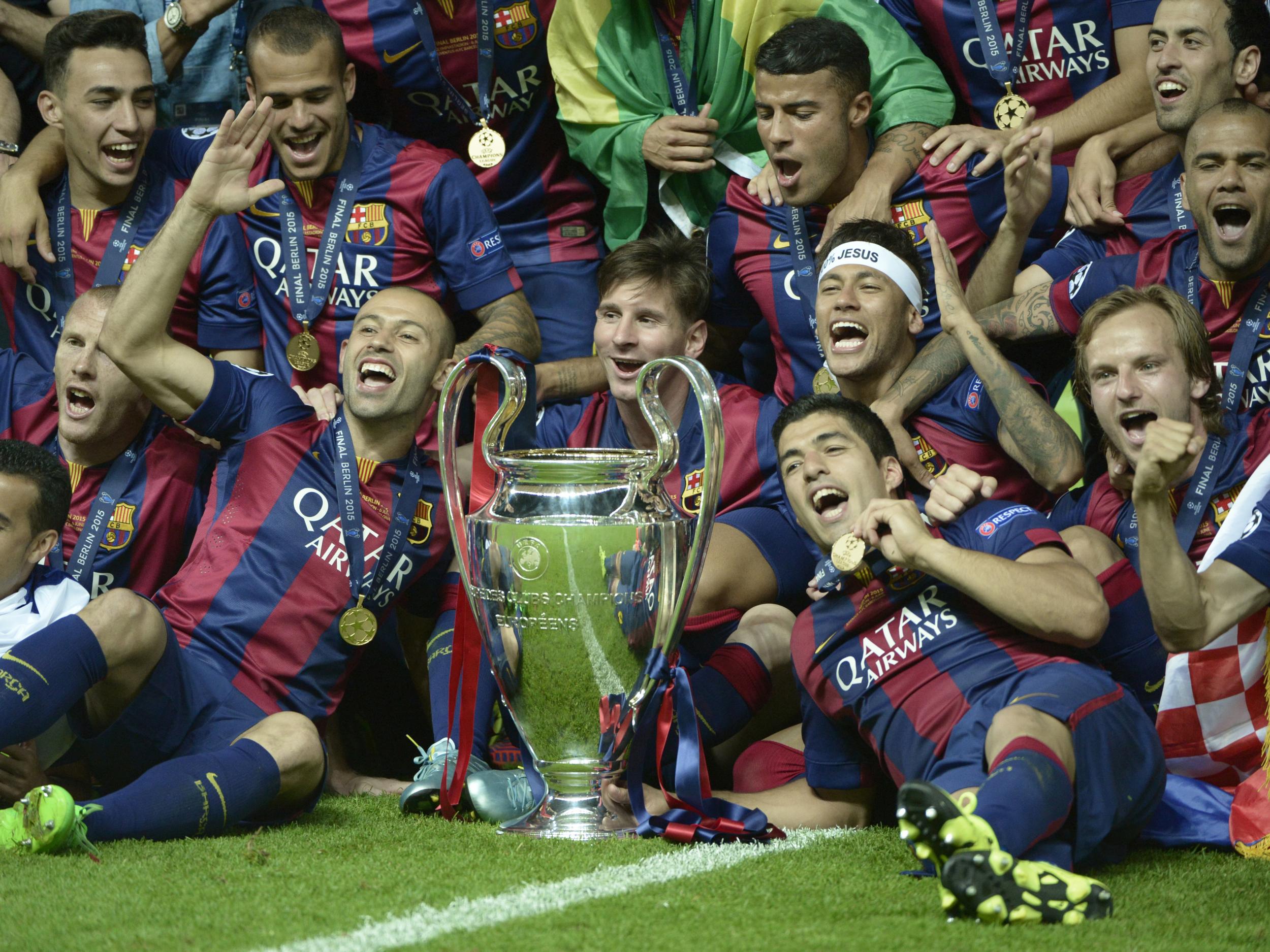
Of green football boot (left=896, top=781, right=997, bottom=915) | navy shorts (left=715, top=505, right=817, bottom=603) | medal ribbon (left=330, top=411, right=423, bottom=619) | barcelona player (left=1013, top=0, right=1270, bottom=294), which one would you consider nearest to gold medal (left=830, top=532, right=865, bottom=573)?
green football boot (left=896, top=781, right=997, bottom=915)

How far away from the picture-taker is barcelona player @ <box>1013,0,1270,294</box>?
414 centimetres

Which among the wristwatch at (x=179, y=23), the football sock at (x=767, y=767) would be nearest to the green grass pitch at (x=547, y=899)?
the football sock at (x=767, y=767)

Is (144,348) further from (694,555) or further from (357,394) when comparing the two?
(694,555)

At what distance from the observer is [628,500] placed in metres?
3.06

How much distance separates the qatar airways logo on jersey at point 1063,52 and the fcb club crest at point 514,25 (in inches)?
60.0

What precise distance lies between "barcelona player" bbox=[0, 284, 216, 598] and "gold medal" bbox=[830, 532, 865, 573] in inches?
79.7

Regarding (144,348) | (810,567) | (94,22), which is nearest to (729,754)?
(810,567)

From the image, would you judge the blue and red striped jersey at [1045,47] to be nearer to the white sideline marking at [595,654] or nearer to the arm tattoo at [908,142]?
the arm tattoo at [908,142]

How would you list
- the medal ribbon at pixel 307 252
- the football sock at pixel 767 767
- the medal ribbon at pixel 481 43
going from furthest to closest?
1. the medal ribbon at pixel 481 43
2. the medal ribbon at pixel 307 252
3. the football sock at pixel 767 767

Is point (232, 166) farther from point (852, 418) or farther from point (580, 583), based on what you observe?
point (852, 418)

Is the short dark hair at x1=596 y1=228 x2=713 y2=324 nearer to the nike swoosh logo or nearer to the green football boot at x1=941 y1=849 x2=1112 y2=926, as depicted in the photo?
the nike swoosh logo

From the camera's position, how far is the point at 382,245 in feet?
15.2

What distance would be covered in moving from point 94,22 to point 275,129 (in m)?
0.73

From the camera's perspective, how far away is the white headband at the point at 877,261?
4.08m
